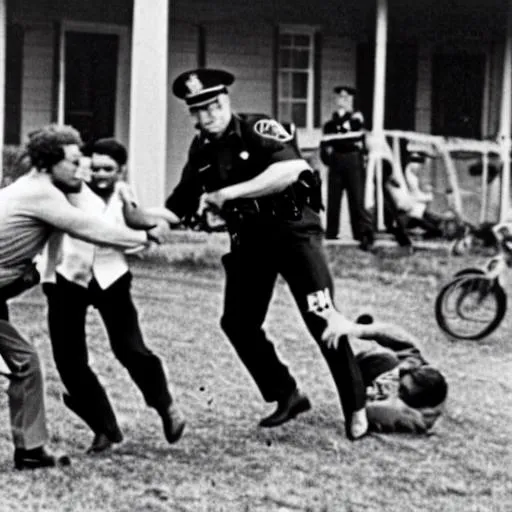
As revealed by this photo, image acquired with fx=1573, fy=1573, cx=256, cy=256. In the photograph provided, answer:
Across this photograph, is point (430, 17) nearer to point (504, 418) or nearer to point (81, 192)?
point (504, 418)

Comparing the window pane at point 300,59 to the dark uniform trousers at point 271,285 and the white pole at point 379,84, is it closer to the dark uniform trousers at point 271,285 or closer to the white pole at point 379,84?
the white pole at point 379,84

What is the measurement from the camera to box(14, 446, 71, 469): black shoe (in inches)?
290

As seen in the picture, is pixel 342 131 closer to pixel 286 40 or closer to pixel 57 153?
pixel 286 40

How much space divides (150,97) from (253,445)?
29.0ft

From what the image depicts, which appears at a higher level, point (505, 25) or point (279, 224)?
point (505, 25)

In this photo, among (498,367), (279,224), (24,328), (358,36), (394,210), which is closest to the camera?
(279,224)

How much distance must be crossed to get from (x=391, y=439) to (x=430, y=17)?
43.9ft

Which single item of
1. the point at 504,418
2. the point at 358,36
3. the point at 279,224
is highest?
the point at 358,36

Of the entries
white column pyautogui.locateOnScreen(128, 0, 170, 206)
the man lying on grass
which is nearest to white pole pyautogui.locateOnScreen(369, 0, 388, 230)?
white column pyautogui.locateOnScreen(128, 0, 170, 206)

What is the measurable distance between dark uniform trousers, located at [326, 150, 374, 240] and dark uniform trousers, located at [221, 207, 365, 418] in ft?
29.8

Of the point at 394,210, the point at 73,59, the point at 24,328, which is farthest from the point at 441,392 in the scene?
the point at 73,59

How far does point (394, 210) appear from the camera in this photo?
18.8 metres

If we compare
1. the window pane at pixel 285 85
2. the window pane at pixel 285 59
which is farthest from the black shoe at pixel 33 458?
the window pane at pixel 285 59

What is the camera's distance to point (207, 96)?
8.11 metres
